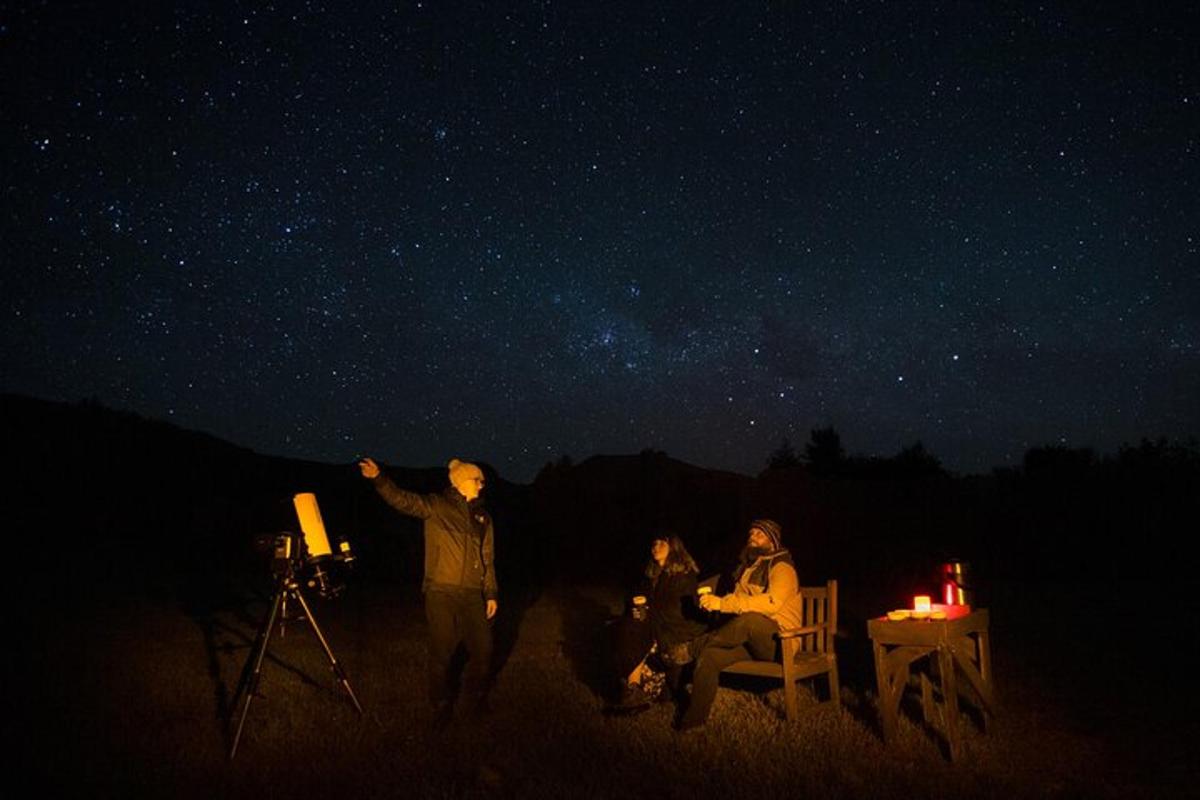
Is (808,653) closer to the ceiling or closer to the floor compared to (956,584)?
closer to the floor

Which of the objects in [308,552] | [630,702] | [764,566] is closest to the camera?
[308,552]

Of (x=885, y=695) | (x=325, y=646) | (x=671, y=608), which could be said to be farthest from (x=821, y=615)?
(x=325, y=646)

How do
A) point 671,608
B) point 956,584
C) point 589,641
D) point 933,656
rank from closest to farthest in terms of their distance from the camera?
point 933,656 → point 956,584 → point 671,608 → point 589,641

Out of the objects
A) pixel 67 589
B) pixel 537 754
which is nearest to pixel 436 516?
pixel 537 754

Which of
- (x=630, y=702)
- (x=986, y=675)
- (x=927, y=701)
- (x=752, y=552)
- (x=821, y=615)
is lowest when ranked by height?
(x=630, y=702)

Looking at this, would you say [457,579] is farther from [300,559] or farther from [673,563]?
[673,563]

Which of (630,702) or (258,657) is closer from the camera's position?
(258,657)

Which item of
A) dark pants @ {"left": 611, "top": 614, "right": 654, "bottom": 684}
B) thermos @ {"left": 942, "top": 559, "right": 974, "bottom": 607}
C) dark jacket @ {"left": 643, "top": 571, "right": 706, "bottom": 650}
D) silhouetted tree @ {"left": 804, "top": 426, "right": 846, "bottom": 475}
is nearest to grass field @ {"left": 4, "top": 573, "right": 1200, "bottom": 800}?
dark pants @ {"left": 611, "top": 614, "right": 654, "bottom": 684}

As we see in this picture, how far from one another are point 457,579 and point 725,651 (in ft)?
6.87

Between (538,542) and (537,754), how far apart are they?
19.9m

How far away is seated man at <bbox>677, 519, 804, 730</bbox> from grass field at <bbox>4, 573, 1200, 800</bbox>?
10.7 inches

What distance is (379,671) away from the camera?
996 cm

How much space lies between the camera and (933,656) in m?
6.68

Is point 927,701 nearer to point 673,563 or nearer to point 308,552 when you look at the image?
point 673,563
